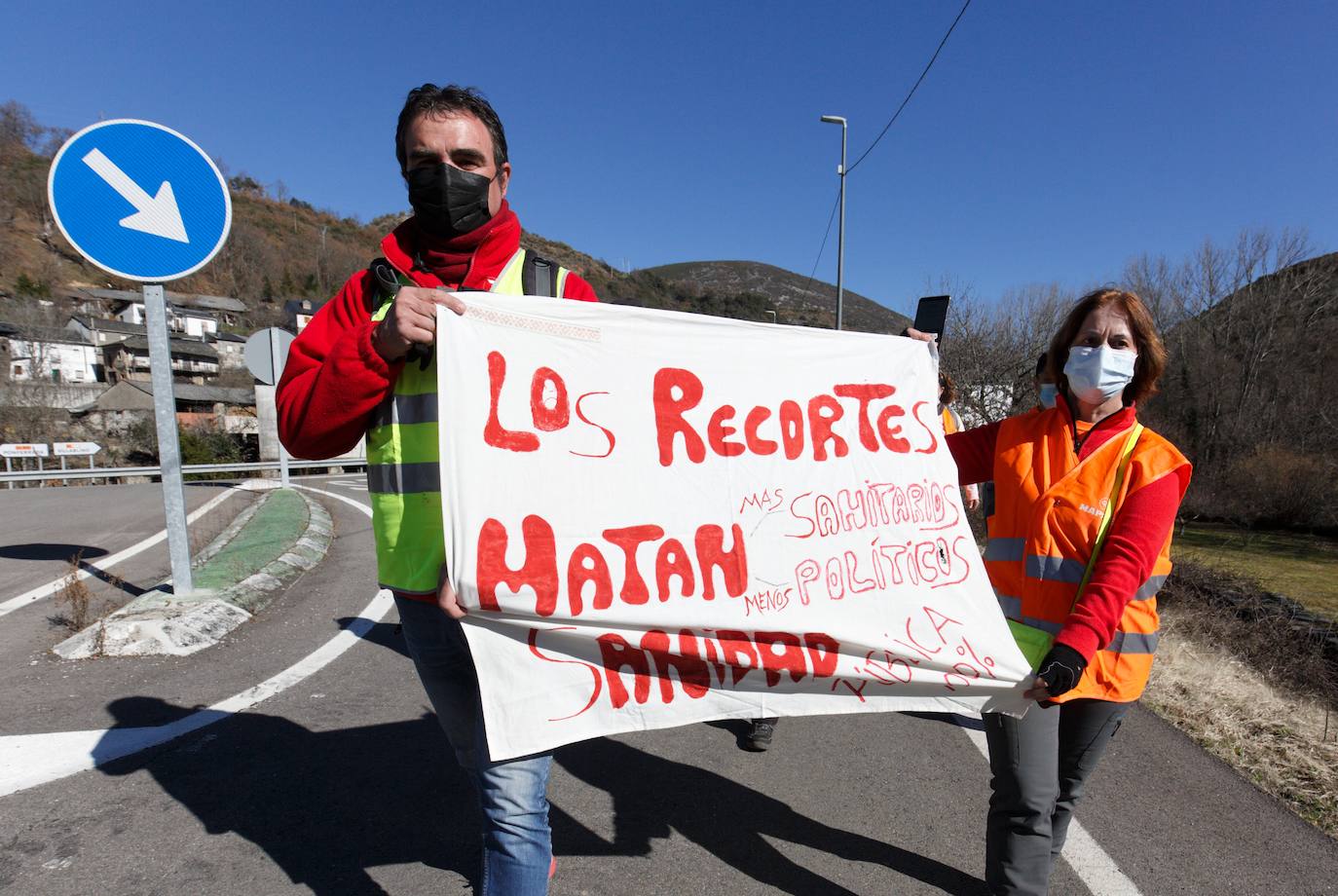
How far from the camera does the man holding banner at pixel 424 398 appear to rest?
62.7 inches

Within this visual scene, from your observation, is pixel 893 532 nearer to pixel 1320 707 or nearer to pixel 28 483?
pixel 1320 707

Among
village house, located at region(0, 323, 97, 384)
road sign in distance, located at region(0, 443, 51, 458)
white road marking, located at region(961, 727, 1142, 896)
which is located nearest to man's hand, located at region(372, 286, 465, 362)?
white road marking, located at region(961, 727, 1142, 896)

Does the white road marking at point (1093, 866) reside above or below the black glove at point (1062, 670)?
below

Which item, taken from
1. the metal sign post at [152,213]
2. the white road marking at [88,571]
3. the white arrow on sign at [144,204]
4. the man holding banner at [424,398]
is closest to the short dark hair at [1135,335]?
the man holding banner at [424,398]

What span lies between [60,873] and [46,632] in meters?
2.98

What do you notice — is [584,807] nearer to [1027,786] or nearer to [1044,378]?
[1027,786]

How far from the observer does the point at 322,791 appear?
107 inches

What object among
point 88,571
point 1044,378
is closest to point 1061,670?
point 1044,378

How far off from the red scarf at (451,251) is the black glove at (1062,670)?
197 centimetres

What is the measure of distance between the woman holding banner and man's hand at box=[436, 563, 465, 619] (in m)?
1.59

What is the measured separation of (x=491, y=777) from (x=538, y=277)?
138 cm

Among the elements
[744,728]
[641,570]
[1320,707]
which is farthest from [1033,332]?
[641,570]

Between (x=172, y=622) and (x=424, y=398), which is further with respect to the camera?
(x=172, y=622)

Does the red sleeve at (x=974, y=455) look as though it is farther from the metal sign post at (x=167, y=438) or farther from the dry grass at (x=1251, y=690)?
the metal sign post at (x=167, y=438)
